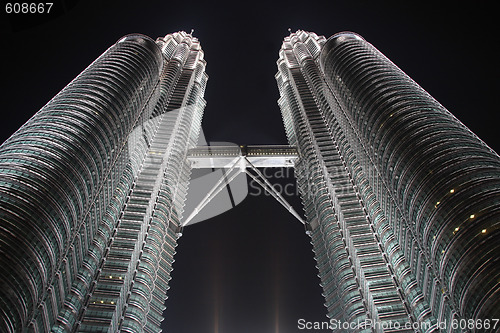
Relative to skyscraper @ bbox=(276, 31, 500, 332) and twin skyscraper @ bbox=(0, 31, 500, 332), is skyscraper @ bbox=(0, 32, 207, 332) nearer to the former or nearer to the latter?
twin skyscraper @ bbox=(0, 31, 500, 332)

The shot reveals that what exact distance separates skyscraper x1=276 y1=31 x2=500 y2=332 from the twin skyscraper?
216 mm

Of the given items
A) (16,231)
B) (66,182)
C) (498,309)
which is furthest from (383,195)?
(16,231)

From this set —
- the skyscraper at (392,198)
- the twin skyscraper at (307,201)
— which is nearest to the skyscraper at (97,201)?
the twin skyscraper at (307,201)

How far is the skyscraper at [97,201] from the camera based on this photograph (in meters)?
48.2

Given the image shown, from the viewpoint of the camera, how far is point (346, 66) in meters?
87.3

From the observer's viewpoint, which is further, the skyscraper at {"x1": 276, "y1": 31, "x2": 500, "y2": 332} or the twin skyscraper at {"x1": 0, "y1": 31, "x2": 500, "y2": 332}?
the twin skyscraper at {"x1": 0, "y1": 31, "x2": 500, "y2": 332}

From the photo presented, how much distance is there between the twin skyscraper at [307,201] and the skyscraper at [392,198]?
0.71 feet

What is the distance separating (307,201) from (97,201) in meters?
44.4

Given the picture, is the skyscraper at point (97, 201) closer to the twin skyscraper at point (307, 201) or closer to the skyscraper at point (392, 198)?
the twin skyscraper at point (307, 201)

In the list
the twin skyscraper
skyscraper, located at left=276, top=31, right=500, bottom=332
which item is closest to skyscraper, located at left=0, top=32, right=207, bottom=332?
the twin skyscraper

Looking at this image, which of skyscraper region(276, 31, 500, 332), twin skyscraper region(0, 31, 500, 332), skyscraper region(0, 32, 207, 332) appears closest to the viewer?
skyscraper region(276, 31, 500, 332)

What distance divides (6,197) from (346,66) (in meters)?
63.4

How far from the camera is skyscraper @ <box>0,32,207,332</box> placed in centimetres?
4822

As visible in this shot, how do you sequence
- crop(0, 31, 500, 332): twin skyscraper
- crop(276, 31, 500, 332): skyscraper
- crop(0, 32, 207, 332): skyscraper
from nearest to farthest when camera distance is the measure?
crop(276, 31, 500, 332): skyscraper
crop(0, 31, 500, 332): twin skyscraper
crop(0, 32, 207, 332): skyscraper
